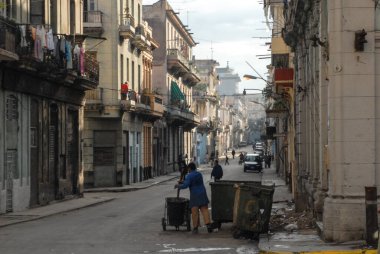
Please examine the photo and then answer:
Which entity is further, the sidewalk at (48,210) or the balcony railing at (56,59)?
the balcony railing at (56,59)

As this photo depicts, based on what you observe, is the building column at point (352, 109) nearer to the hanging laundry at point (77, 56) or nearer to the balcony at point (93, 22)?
the hanging laundry at point (77, 56)

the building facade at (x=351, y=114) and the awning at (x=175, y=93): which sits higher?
the awning at (x=175, y=93)

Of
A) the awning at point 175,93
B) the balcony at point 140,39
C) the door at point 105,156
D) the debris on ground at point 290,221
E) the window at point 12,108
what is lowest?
the debris on ground at point 290,221

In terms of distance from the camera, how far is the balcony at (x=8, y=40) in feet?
71.2

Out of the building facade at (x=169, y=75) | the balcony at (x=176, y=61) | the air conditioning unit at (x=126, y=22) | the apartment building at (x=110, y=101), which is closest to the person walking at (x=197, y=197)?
the apartment building at (x=110, y=101)

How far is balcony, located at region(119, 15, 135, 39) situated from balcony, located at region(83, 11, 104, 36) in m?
1.49

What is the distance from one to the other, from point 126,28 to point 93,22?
6.91 ft

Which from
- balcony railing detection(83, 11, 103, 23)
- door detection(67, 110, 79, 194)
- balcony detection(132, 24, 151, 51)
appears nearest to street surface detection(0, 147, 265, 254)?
door detection(67, 110, 79, 194)

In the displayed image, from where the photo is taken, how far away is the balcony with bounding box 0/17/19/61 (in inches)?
855

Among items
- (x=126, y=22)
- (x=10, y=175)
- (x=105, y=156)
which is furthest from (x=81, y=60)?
(x=126, y=22)

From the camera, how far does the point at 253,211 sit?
1573 cm

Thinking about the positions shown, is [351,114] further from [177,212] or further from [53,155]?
[53,155]

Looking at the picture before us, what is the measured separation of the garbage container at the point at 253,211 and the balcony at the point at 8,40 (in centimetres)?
901

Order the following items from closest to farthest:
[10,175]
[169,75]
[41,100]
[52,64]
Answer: [10,175], [52,64], [41,100], [169,75]
